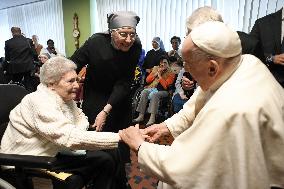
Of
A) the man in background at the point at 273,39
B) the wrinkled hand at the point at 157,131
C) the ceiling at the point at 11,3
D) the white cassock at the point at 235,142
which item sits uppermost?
the ceiling at the point at 11,3

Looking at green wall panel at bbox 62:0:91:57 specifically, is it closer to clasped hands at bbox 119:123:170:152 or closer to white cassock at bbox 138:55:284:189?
clasped hands at bbox 119:123:170:152

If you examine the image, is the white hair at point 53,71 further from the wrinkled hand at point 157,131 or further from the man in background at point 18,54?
the man in background at point 18,54

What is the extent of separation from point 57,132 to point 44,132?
7 cm

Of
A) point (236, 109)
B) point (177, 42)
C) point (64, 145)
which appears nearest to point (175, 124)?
point (64, 145)

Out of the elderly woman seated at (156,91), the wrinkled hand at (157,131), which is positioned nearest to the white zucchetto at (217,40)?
the wrinkled hand at (157,131)

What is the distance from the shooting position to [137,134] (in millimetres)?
1464

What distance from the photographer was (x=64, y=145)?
1.65 meters

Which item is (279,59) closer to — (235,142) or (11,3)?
(235,142)

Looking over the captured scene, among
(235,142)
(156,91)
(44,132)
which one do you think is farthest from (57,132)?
(156,91)

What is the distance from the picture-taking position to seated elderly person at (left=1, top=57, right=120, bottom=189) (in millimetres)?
1646

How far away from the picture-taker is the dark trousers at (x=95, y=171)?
5.61 feet

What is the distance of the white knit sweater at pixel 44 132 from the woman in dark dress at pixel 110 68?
0.46m

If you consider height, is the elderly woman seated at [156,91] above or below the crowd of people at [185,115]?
below

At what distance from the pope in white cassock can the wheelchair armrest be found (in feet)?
1.65
